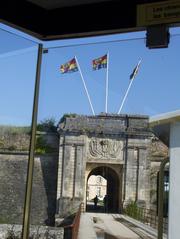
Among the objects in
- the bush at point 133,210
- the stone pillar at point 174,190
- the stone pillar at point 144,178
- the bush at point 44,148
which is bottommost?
the bush at point 133,210

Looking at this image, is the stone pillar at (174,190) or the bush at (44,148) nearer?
the stone pillar at (174,190)

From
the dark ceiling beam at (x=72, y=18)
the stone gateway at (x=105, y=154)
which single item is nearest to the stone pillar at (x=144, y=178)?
the stone gateway at (x=105, y=154)

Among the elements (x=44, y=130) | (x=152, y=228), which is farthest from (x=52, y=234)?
(x=44, y=130)

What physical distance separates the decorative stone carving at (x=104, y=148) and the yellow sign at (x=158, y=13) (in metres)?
24.5

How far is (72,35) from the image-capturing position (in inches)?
167

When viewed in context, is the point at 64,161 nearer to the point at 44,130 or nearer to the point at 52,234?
the point at 44,130

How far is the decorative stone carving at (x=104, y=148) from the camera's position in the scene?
28.5 meters

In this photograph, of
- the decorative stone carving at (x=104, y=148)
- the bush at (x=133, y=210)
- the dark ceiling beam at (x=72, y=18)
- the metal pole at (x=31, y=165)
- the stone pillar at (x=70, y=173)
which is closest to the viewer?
the metal pole at (x=31, y=165)

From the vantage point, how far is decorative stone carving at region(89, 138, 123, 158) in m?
28.5

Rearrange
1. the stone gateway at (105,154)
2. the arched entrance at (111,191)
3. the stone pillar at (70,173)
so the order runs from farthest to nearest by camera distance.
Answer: the arched entrance at (111,191) → the stone gateway at (105,154) → the stone pillar at (70,173)

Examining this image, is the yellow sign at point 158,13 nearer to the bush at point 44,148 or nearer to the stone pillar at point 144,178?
the stone pillar at point 144,178

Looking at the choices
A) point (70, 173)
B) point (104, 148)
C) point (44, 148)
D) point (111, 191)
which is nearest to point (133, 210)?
point (104, 148)

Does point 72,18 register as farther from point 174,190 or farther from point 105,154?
point 105,154

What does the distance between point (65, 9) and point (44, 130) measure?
23889 millimetres
